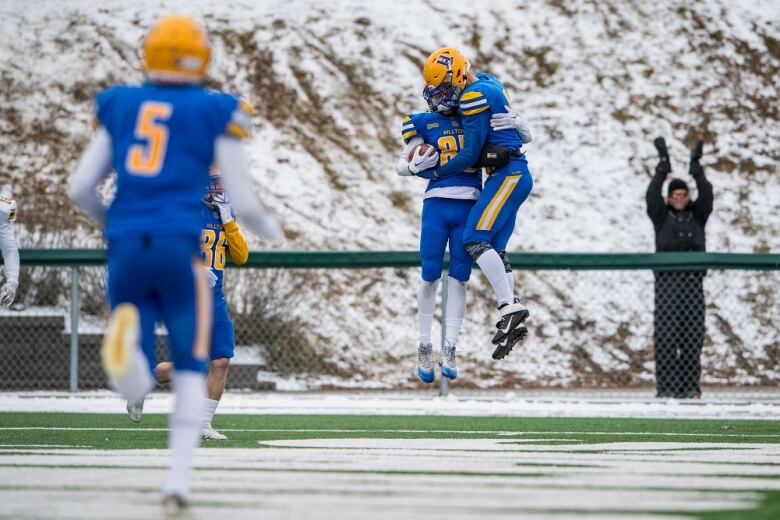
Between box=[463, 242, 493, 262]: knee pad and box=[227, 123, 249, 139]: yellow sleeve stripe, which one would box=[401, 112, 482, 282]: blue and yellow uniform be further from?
box=[227, 123, 249, 139]: yellow sleeve stripe

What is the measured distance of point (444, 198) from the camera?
10297 millimetres

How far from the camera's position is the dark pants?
14.5m

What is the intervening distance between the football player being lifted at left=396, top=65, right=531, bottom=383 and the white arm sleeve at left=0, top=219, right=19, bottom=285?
120 inches

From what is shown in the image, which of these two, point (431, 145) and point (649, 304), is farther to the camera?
point (649, 304)

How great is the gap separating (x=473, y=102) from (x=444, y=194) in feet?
2.73

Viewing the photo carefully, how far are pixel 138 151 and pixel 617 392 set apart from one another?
12.4m

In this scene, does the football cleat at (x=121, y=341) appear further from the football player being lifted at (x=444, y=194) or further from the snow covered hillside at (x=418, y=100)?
the snow covered hillside at (x=418, y=100)

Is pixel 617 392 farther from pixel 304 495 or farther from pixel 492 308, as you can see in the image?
pixel 304 495

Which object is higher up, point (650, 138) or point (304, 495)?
point (650, 138)

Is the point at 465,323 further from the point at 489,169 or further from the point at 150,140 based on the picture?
the point at 150,140

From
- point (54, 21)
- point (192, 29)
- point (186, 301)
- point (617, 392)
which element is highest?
point (54, 21)

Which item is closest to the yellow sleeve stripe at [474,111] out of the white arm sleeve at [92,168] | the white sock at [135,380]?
the white arm sleeve at [92,168]

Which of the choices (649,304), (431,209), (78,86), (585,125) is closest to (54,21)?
(78,86)

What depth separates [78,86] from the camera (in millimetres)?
23094
